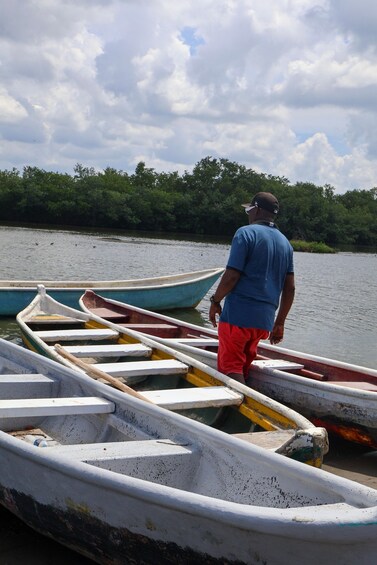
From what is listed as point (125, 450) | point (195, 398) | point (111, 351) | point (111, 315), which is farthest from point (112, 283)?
point (125, 450)

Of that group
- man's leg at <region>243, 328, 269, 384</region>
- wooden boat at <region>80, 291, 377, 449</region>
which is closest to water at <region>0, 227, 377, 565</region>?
wooden boat at <region>80, 291, 377, 449</region>

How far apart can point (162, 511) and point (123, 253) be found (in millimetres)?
34822

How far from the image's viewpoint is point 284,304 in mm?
6723

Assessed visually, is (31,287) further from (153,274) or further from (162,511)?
(153,274)

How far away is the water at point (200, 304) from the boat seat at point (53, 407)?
0.72m

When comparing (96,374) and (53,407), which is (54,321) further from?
(53,407)

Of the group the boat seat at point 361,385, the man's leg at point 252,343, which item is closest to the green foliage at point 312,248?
the boat seat at point 361,385

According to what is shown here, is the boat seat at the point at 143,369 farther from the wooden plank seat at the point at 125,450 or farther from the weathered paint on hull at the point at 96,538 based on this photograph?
the weathered paint on hull at the point at 96,538

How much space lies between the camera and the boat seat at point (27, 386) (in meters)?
5.70

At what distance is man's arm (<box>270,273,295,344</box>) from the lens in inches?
258

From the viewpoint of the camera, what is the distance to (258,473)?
3.93m

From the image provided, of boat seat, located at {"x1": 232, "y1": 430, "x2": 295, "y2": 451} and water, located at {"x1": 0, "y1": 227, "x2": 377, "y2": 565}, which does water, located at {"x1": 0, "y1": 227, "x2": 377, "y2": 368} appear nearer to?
water, located at {"x1": 0, "y1": 227, "x2": 377, "y2": 565}

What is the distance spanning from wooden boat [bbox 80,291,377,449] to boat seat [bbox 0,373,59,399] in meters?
2.22

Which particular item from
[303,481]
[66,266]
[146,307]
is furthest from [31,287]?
[66,266]
